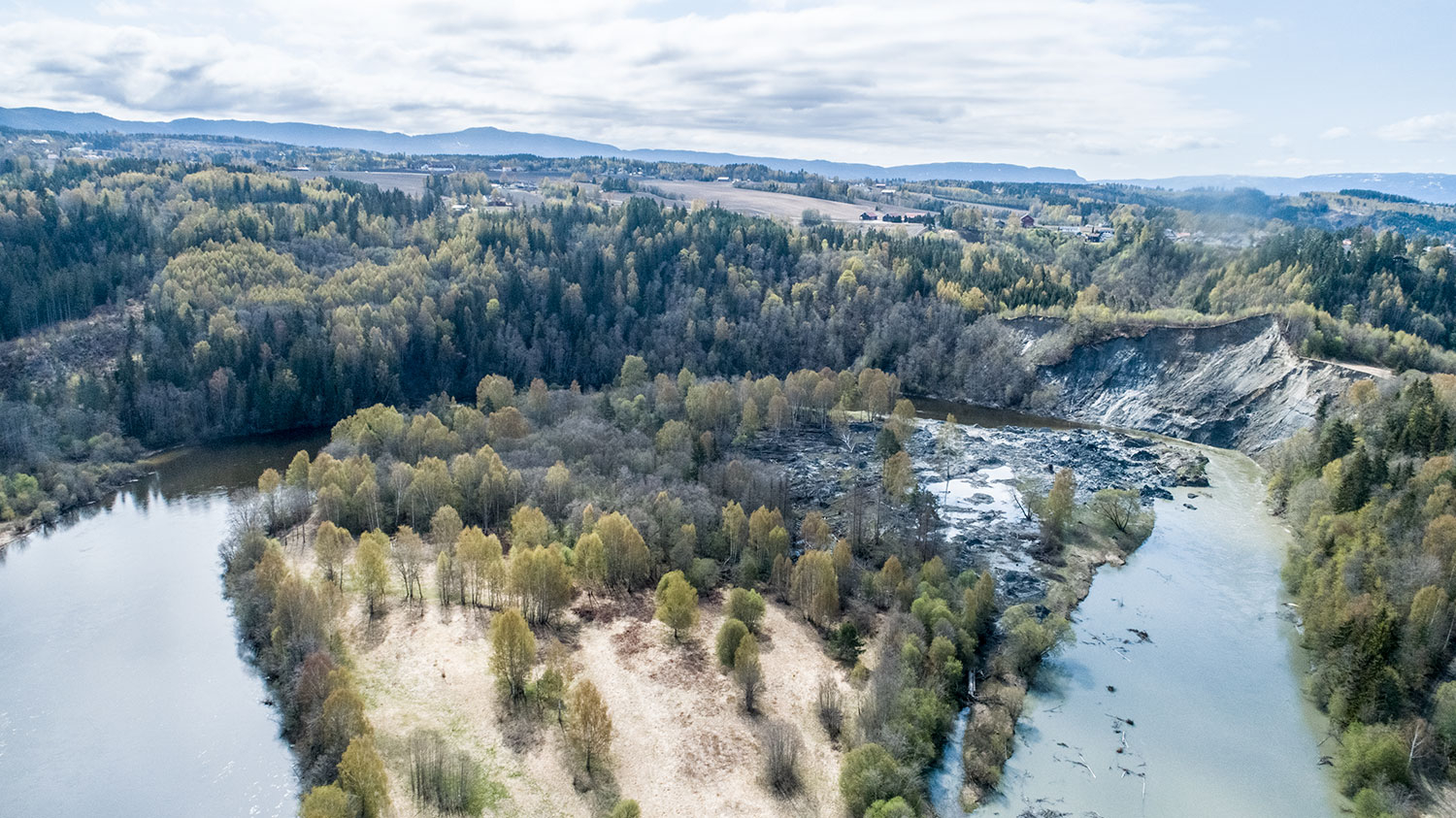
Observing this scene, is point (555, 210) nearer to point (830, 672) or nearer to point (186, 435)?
point (186, 435)

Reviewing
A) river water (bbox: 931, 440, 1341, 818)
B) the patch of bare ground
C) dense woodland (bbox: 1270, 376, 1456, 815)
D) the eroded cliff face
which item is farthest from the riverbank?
the eroded cliff face

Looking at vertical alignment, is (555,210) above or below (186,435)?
above

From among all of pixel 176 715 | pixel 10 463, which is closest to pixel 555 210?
pixel 10 463

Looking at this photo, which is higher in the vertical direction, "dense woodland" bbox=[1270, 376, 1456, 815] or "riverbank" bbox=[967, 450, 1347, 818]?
"dense woodland" bbox=[1270, 376, 1456, 815]

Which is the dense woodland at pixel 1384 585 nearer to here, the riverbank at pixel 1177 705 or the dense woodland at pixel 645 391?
the dense woodland at pixel 645 391

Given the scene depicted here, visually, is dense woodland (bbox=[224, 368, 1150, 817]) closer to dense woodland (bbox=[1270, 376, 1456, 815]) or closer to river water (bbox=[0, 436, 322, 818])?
river water (bbox=[0, 436, 322, 818])

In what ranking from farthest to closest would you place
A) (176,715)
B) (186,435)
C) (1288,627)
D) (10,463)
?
(186,435) → (10,463) → (1288,627) → (176,715)

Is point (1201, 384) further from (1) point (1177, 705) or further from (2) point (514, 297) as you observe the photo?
(2) point (514, 297)
